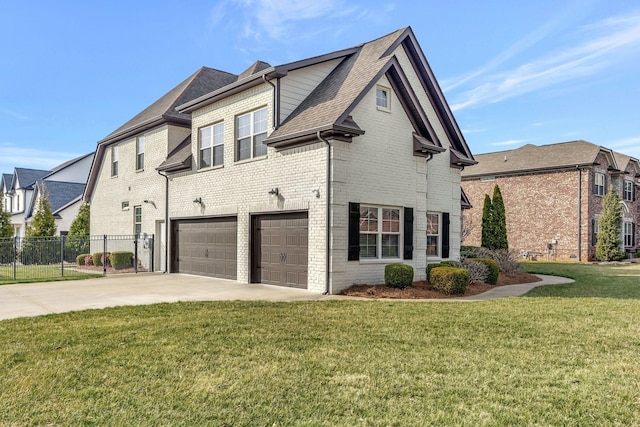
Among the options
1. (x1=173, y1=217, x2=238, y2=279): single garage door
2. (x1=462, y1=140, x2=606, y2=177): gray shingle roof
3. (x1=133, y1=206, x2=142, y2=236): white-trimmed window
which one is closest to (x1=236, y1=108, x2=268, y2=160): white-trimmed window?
(x1=173, y1=217, x2=238, y2=279): single garage door

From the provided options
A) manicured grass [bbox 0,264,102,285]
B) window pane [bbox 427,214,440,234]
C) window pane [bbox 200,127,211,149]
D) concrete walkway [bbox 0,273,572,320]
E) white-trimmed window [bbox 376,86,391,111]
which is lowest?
manicured grass [bbox 0,264,102,285]

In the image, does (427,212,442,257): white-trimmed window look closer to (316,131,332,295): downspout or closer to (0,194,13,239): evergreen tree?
(316,131,332,295): downspout

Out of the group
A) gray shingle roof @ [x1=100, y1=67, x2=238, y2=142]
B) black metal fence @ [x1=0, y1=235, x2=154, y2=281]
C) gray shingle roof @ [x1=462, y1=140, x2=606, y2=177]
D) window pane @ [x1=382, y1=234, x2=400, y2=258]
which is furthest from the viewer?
gray shingle roof @ [x1=462, y1=140, x2=606, y2=177]

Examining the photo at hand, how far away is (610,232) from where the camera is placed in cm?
2869

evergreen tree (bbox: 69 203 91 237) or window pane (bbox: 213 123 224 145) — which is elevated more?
window pane (bbox: 213 123 224 145)

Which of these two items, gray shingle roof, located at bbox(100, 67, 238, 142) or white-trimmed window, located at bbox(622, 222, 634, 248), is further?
white-trimmed window, located at bbox(622, 222, 634, 248)

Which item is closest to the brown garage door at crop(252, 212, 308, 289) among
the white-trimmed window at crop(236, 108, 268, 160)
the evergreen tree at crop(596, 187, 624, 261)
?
the white-trimmed window at crop(236, 108, 268, 160)

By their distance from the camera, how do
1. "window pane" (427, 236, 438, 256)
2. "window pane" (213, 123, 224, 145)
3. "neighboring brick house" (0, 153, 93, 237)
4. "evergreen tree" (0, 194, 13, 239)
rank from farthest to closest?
"neighboring brick house" (0, 153, 93, 237) → "evergreen tree" (0, 194, 13, 239) → "window pane" (427, 236, 438, 256) → "window pane" (213, 123, 224, 145)

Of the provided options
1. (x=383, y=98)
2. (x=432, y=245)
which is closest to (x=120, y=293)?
(x=383, y=98)

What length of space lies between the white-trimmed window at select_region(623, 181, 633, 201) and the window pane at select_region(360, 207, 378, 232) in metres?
30.5

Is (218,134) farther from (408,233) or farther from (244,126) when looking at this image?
(408,233)

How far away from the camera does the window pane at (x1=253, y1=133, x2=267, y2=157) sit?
1387cm

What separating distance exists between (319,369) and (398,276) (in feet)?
23.2

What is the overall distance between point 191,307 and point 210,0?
8.41 m
